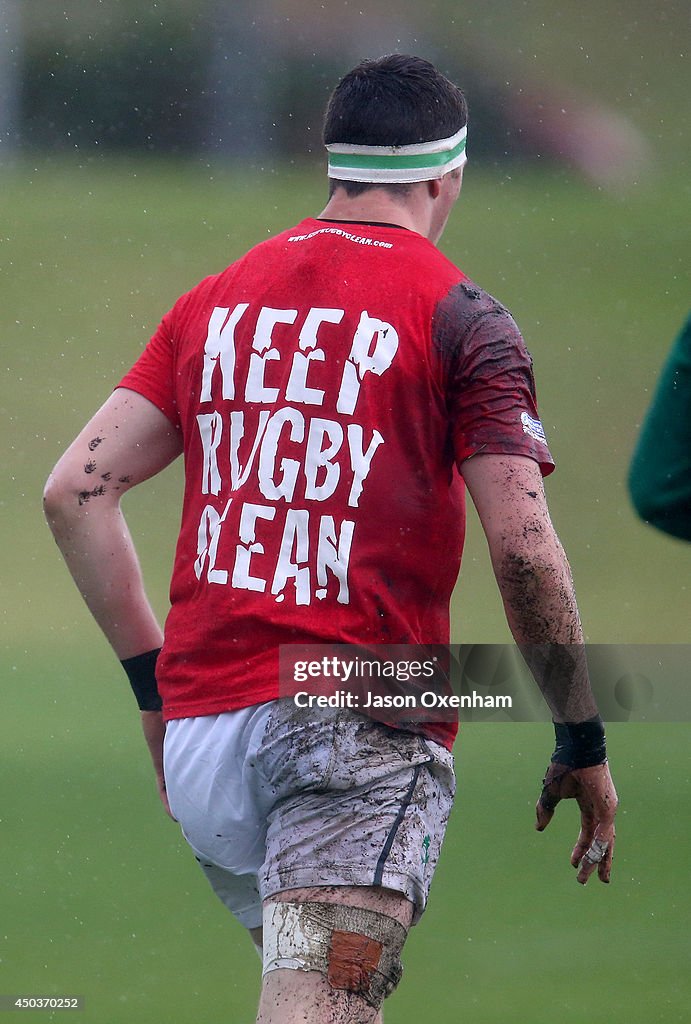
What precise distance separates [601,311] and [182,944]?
14496 mm

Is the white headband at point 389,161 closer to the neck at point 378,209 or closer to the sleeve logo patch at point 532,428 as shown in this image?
the neck at point 378,209

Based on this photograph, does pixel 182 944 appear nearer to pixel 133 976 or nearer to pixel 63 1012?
pixel 133 976

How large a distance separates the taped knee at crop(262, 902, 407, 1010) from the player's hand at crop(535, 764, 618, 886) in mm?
314

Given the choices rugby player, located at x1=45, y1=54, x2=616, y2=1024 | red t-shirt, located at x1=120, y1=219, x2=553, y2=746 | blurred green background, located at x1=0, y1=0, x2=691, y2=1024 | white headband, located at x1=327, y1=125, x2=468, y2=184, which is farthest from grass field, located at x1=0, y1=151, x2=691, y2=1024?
white headband, located at x1=327, y1=125, x2=468, y2=184

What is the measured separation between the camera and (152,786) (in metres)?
5.19

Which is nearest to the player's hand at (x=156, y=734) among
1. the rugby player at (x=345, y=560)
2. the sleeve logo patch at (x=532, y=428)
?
the rugby player at (x=345, y=560)

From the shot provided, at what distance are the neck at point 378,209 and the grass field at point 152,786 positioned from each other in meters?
1.89

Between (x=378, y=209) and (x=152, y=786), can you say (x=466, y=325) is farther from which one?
(x=152, y=786)

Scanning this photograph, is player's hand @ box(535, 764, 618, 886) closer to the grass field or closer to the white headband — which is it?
the white headband

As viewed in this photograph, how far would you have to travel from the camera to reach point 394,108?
2.00m

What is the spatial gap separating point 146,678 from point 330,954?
611mm

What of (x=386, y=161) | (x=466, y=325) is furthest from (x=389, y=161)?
(x=466, y=325)

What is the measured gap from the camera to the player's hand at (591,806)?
1.87 meters

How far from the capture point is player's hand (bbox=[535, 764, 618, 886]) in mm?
1874
